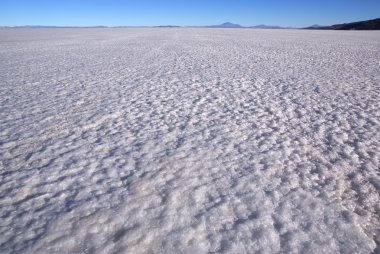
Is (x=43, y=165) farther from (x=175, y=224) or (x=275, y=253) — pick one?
(x=275, y=253)

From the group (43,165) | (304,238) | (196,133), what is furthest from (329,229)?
(43,165)

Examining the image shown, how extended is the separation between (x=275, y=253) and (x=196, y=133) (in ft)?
3.17

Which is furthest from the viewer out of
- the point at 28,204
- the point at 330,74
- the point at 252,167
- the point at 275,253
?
the point at 330,74

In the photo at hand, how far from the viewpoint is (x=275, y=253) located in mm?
918

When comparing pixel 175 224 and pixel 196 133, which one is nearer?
pixel 175 224

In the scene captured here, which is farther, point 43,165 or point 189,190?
point 43,165

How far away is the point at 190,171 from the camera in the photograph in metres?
1.38

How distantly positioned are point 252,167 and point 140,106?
1162mm

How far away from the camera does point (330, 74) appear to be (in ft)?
12.2

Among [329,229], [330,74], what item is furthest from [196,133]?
[330,74]

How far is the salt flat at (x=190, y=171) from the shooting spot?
99cm

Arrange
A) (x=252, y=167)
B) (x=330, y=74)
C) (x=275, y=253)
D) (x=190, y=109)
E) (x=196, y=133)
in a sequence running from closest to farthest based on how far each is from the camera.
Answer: (x=275, y=253), (x=252, y=167), (x=196, y=133), (x=190, y=109), (x=330, y=74)

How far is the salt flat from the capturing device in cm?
99

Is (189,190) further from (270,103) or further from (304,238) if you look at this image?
(270,103)
